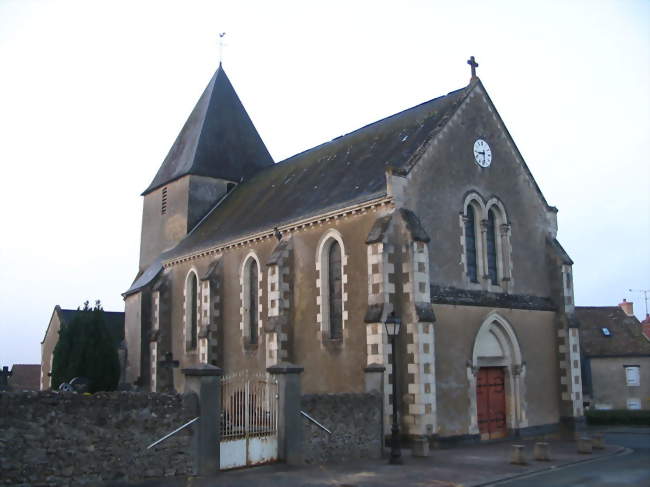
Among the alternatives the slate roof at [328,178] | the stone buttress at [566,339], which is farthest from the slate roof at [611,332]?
the slate roof at [328,178]

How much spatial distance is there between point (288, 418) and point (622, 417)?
21134 millimetres

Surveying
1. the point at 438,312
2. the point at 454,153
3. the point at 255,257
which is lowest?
the point at 438,312

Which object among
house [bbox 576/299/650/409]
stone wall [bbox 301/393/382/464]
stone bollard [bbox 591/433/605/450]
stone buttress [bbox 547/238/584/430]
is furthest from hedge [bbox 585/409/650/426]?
stone wall [bbox 301/393/382/464]

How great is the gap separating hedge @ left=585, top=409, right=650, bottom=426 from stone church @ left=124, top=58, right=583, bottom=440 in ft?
30.3

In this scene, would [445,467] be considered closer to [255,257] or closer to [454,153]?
[454,153]

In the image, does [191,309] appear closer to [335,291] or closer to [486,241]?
[335,291]

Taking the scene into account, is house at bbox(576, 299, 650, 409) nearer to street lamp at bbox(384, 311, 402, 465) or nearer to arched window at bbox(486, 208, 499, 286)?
arched window at bbox(486, 208, 499, 286)

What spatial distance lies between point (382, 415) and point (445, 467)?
2.52 meters

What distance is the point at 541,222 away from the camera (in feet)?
78.3

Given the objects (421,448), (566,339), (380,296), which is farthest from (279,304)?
(566,339)

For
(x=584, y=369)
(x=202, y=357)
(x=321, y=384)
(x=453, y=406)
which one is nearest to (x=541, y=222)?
(x=453, y=406)

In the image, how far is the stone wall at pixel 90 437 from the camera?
11828 millimetres

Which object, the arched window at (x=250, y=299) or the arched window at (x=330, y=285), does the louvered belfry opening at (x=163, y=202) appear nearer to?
the arched window at (x=250, y=299)

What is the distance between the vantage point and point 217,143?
35188 mm
